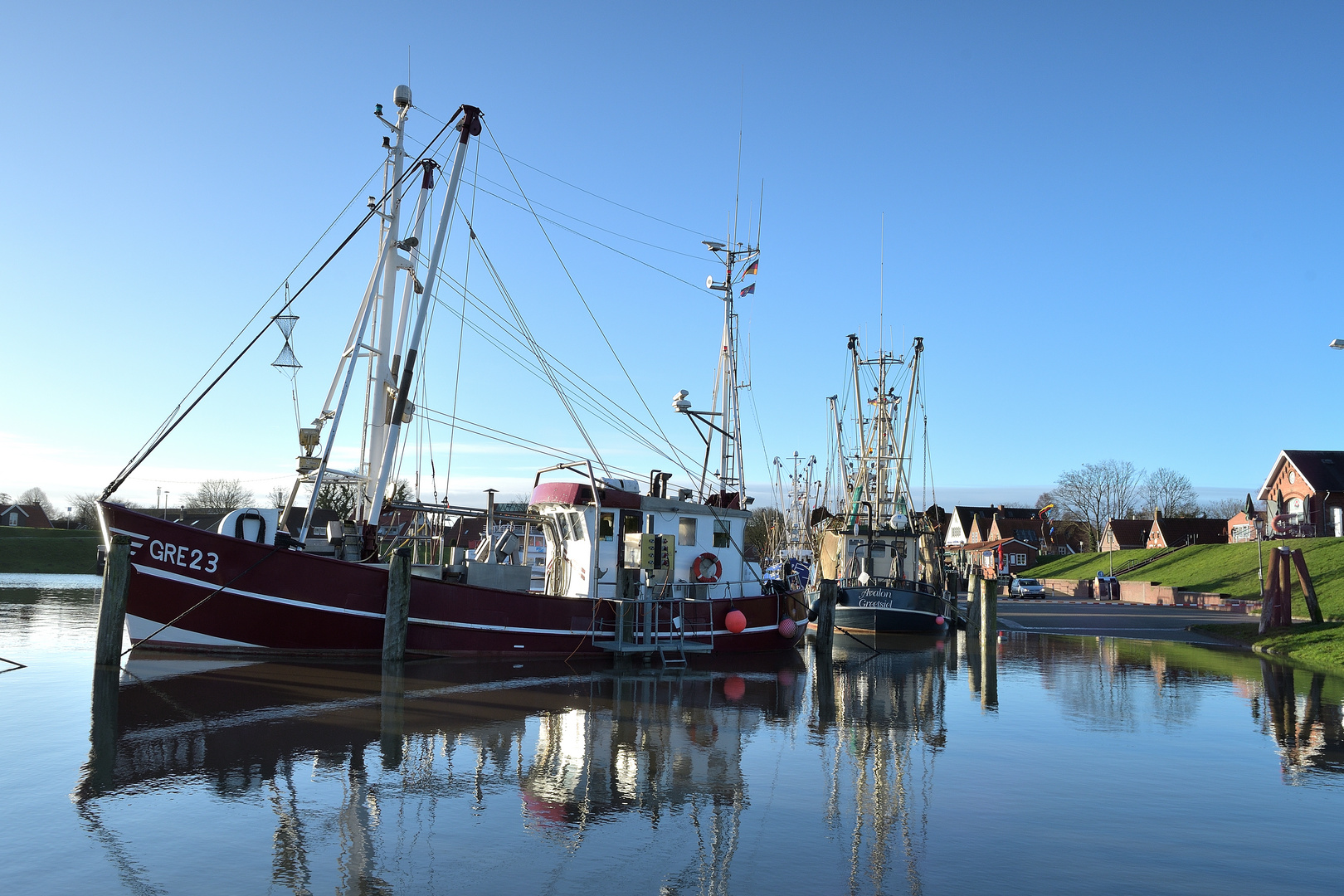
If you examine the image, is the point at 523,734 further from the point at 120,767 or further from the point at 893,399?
the point at 893,399

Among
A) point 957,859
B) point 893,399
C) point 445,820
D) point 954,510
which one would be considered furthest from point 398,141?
point 954,510

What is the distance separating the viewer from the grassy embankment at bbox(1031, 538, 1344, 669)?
Answer: 24.6 meters

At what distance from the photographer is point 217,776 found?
1007cm

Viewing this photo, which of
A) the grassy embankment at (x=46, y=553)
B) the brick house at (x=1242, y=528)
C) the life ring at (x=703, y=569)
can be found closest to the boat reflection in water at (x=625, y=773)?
the life ring at (x=703, y=569)

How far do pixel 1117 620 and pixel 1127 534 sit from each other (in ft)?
166

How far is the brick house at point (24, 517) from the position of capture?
10100cm

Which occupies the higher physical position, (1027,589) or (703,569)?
(703,569)

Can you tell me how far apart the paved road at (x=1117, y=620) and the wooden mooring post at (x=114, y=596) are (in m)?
29.1

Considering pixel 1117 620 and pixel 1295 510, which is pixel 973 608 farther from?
pixel 1295 510

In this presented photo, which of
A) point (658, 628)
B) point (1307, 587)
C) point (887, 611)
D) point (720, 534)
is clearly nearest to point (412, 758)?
point (658, 628)

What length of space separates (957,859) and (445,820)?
466cm

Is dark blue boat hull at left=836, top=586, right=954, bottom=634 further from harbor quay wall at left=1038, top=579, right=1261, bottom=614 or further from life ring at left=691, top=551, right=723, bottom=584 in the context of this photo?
harbor quay wall at left=1038, top=579, right=1261, bottom=614

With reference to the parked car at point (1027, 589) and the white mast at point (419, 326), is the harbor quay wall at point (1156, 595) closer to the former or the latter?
the parked car at point (1027, 589)

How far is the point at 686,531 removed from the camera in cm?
2259
